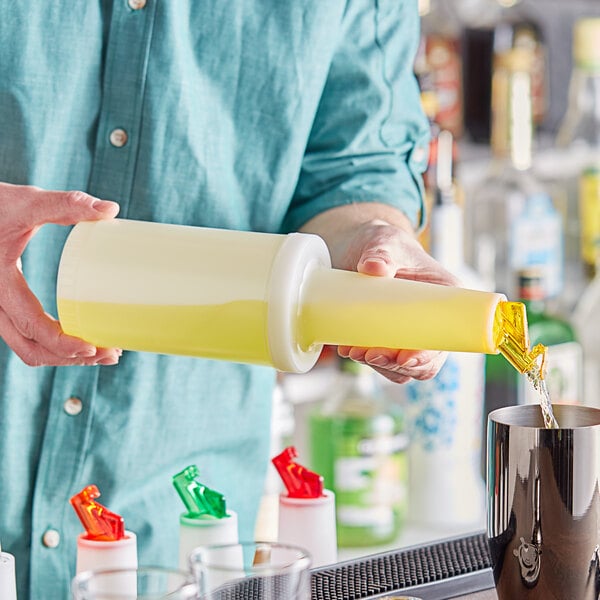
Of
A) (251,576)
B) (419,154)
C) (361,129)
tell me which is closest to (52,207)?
(251,576)

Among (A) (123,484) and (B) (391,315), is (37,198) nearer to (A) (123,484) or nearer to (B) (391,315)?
(B) (391,315)

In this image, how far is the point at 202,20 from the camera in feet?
3.81

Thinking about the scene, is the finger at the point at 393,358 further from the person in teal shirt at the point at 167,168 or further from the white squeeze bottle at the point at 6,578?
the white squeeze bottle at the point at 6,578

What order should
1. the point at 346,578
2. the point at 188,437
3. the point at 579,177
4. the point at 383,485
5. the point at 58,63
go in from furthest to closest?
the point at 579,177
the point at 383,485
the point at 188,437
the point at 58,63
the point at 346,578

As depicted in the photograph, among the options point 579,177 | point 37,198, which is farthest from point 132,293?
point 579,177

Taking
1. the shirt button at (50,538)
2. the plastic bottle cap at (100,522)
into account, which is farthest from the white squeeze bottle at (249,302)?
the shirt button at (50,538)

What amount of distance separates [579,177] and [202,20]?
1.24 meters

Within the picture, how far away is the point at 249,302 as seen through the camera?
2.65 ft

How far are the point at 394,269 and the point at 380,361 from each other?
0.09m

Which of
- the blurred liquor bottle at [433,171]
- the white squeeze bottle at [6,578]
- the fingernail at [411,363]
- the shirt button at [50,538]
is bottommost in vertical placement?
the shirt button at [50,538]

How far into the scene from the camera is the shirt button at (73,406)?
1176mm

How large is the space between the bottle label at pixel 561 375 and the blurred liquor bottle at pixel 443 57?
16.3 inches

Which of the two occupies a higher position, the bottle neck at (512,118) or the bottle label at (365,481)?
the bottle neck at (512,118)

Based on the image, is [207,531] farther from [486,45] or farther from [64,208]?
[486,45]
